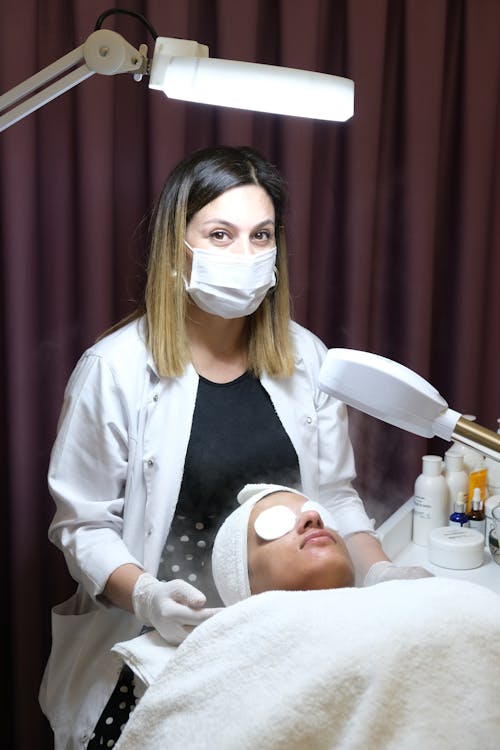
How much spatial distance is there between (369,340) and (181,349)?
82 cm

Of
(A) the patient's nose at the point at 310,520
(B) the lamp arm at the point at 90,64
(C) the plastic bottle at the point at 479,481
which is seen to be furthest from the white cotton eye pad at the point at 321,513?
(B) the lamp arm at the point at 90,64

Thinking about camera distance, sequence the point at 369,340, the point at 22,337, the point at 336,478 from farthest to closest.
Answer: the point at 369,340, the point at 22,337, the point at 336,478

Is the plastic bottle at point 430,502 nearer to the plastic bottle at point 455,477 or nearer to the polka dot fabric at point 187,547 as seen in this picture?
the plastic bottle at point 455,477

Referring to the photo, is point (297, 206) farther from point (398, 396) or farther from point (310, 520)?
point (398, 396)

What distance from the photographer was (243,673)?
940 mm

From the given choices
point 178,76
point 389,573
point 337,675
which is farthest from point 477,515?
point 178,76

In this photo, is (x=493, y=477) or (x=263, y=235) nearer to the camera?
(x=263, y=235)

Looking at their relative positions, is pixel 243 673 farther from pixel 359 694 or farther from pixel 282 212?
pixel 282 212

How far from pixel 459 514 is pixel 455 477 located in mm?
91

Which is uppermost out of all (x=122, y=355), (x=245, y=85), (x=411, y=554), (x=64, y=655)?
(x=245, y=85)

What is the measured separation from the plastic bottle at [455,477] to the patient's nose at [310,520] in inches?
25.3

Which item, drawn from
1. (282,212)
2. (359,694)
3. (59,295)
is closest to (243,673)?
(359,694)

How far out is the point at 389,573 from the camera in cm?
138

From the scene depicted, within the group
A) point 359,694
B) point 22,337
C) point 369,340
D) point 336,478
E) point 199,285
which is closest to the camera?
point 359,694
